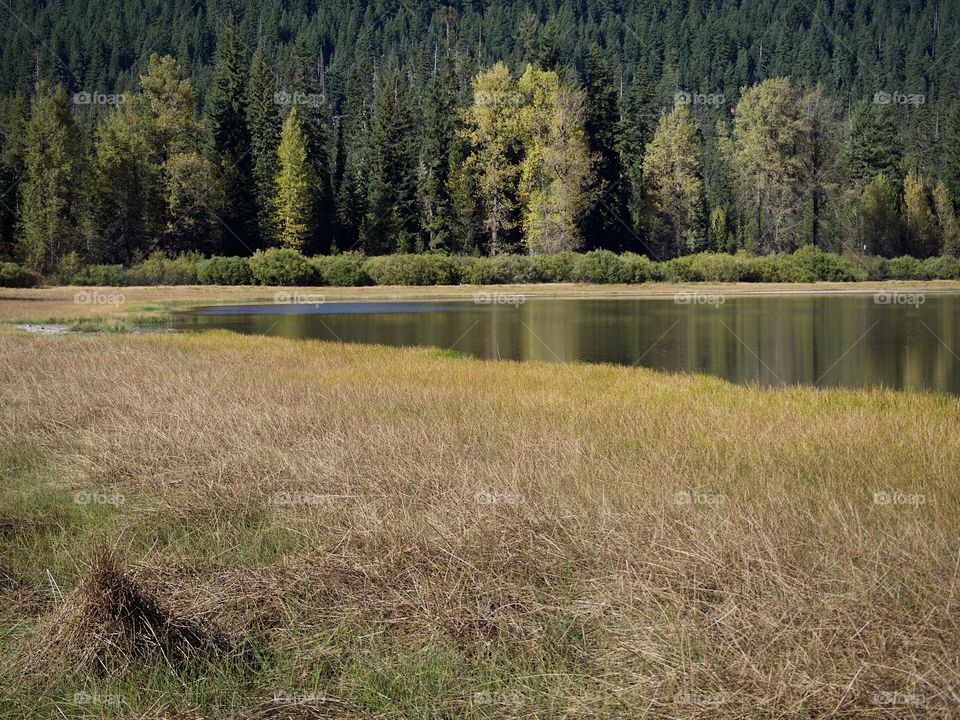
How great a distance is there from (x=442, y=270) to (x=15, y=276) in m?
21.9

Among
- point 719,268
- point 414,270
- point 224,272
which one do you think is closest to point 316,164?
point 224,272

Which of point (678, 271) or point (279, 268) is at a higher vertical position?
point (279, 268)

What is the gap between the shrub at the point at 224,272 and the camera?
157 ft

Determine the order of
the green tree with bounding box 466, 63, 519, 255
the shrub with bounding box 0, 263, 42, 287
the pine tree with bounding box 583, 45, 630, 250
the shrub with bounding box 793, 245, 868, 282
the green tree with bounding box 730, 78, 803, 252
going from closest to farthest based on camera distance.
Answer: the shrub with bounding box 0, 263, 42, 287
the shrub with bounding box 793, 245, 868, 282
the green tree with bounding box 466, 63, 519, 255
the green tree with bounding box 730, 78, 803, 252
the pine tree with bounding box 583, 45, 630, 250

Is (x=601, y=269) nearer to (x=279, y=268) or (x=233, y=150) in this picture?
(x=279, y=268)

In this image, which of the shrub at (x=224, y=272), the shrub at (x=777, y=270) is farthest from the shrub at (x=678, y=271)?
the shrub at (x=224, y=272)

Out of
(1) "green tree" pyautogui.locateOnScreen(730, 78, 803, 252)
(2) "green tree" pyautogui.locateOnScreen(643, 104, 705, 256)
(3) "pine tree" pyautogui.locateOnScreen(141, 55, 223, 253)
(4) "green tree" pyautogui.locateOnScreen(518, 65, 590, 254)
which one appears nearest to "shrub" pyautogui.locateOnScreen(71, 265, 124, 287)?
(3) "pine tree" pyautogui.locateOnScreen(141, 55, 223, 253)

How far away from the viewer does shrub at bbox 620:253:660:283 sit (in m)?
49.6

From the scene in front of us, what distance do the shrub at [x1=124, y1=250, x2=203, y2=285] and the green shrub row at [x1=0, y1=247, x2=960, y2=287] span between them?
51 mm

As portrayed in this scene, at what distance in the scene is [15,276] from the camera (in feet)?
149

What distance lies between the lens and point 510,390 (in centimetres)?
1280

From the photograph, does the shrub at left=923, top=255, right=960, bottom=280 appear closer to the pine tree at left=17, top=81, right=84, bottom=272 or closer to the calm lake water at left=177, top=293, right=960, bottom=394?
the calm lake water at left=177, top=293, right=960, bottom=394

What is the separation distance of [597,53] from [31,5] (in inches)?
6887

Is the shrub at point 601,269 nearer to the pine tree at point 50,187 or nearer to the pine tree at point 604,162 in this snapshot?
the pine tree at point 604,162
